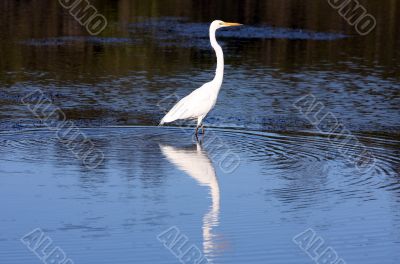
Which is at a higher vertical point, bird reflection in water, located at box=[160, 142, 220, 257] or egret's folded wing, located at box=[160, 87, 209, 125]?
egret's folded wing, located at box=[160, 87, 209, 125]

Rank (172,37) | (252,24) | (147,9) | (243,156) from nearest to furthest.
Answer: (243,156), (172,37), (252,24), (147,9)

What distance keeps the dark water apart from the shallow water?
21 mm

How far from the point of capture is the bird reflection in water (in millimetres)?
7859

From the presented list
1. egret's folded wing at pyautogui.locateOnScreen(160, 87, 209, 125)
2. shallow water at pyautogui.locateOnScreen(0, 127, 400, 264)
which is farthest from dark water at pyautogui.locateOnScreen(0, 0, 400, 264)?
egret's folded wing at pyautogui.locateOnScreen(160, 87, 209, 125)

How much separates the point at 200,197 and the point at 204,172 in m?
1.17

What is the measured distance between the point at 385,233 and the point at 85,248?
257 cm

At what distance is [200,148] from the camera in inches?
458

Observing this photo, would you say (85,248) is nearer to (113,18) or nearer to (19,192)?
(19,192)

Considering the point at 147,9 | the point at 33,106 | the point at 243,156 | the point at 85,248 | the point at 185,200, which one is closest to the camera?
the point at 85,248

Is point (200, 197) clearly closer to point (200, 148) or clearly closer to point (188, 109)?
point (200, 148)

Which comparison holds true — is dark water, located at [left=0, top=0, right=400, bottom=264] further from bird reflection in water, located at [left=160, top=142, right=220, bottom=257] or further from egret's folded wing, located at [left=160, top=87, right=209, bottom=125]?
egret's folded wing, located at [left=160, top=87, right=209, bottom=125]

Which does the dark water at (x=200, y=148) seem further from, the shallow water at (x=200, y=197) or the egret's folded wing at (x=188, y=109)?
the egret's folded wing at (x=188, y=109)

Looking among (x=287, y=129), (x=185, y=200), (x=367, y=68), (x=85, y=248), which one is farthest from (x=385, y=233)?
(x=367, y=68)

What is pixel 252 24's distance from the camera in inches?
959
